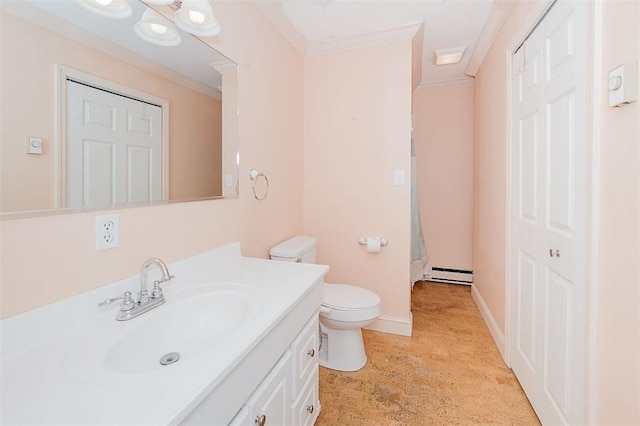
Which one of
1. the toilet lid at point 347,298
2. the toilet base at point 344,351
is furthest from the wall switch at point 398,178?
the toilet base at point 344,351

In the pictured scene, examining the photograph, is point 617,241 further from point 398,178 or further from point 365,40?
point 365,40

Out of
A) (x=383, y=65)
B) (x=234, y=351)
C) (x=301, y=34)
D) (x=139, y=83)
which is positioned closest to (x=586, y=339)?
(x=234, y=351)

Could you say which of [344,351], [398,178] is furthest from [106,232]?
[398,178]

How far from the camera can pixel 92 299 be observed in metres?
0.86

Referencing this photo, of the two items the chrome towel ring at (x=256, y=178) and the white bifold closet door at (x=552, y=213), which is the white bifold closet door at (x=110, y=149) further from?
the white bifold closet door at (x=552, y=213)

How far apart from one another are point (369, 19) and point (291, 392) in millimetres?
2277

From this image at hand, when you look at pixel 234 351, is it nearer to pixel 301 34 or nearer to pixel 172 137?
pixel 172 137

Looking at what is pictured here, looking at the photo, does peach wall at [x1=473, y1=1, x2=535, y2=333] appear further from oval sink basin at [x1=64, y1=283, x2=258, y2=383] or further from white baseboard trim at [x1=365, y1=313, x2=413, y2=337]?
oval sink basin at [x1=64, y1=283, x2=258, y2=383]

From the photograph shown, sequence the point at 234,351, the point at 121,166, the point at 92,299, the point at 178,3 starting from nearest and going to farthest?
1. the point at 234,351
2. the point at 92,299
3. the point at 121,166
4. the point at 178,3

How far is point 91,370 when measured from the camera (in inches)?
24.5

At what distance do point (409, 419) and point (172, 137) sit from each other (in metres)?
1.74

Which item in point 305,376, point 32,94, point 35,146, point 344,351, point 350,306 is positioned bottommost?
point 344,351

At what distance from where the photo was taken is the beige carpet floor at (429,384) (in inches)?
55.3

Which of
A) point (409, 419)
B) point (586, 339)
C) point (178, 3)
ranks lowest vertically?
point (409, 419)
